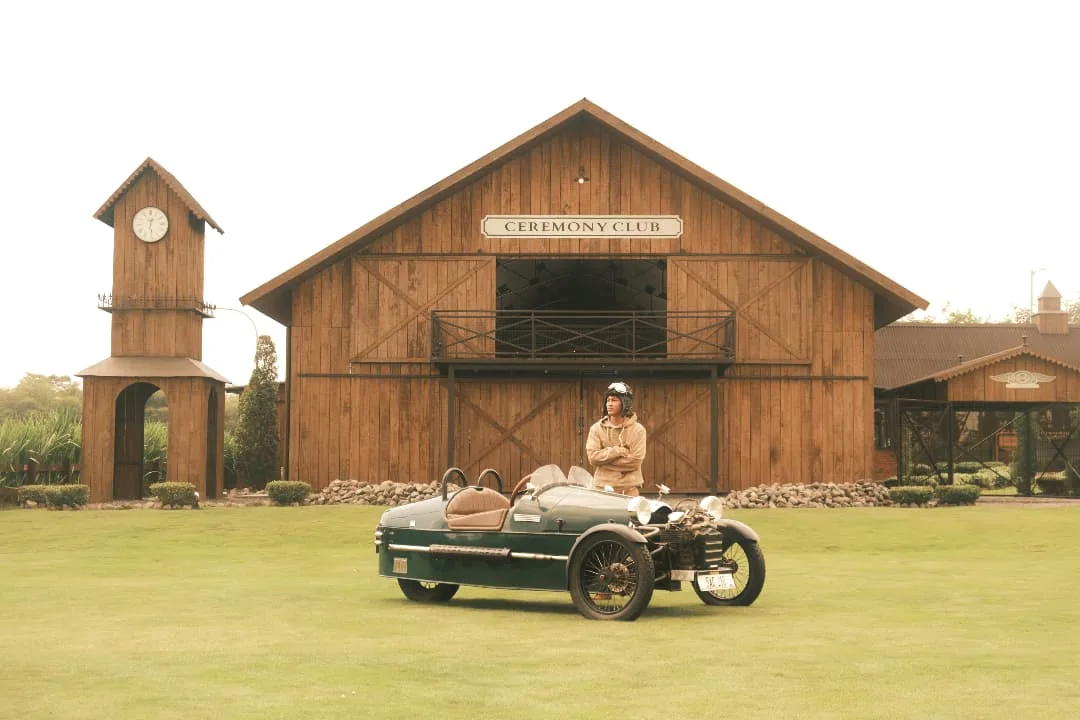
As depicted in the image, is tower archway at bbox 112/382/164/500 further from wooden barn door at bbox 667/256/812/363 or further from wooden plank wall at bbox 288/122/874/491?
wooden barn door at bbox 667/256/812/363

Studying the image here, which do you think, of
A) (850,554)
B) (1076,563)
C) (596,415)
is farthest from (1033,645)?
(596,415)

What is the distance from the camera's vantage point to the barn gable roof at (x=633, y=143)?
29297 mm

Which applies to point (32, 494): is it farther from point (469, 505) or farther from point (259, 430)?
point (469, 505)

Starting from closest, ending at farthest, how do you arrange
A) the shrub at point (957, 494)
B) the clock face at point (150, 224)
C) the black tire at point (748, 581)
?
the black tire at point (748, 581), the shrub at point (957, 494), the clock face at point (150, 224)

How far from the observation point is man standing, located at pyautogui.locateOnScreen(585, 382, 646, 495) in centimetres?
1290

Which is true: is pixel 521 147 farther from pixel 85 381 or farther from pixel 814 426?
pixel 85 381

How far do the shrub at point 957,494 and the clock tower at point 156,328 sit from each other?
49.2 ft

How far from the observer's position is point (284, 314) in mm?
31906

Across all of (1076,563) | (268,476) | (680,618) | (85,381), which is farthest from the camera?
(268,476)

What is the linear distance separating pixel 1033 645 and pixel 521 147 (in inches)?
847

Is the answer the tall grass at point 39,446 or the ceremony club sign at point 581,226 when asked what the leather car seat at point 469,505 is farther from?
the tall grass at point 39,446

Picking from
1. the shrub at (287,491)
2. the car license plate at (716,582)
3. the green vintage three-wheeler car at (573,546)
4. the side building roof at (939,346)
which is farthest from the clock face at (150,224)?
the car license plate at (716,582)

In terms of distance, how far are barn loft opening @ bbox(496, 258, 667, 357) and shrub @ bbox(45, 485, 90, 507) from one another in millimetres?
8714

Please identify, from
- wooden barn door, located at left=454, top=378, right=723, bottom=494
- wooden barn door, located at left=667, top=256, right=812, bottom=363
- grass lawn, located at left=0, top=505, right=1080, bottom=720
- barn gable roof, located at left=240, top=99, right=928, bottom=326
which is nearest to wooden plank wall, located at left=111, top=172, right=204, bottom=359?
barn gable roof, located at left=240, top=99, right=928, bottom=326
